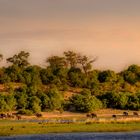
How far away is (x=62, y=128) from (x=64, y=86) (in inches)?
2481

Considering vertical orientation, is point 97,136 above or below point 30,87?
below

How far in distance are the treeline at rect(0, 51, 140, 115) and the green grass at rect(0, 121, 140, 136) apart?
3101 cm

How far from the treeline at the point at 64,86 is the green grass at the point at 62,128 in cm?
3101

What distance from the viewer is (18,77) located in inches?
5408

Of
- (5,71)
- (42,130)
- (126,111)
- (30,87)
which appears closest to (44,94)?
(30,87)

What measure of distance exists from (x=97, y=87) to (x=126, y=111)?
21337 millimetres

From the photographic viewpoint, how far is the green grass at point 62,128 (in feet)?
230

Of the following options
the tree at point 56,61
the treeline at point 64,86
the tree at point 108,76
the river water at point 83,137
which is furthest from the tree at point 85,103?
the river water at point 83,137

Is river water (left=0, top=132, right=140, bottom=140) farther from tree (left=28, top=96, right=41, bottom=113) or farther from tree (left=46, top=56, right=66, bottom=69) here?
tree (left=46, top=56, right=66, bottom=69)

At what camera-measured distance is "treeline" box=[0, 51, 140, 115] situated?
369 ft

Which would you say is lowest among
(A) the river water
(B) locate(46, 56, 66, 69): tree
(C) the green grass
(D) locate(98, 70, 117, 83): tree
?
(A) the river water

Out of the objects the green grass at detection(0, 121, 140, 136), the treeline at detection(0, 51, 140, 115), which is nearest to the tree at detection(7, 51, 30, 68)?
the treeline at detection(0, 51, 140, 115)

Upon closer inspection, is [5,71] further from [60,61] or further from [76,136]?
[76,136]

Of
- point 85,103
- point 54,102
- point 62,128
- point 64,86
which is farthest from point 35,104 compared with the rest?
point 62,128
